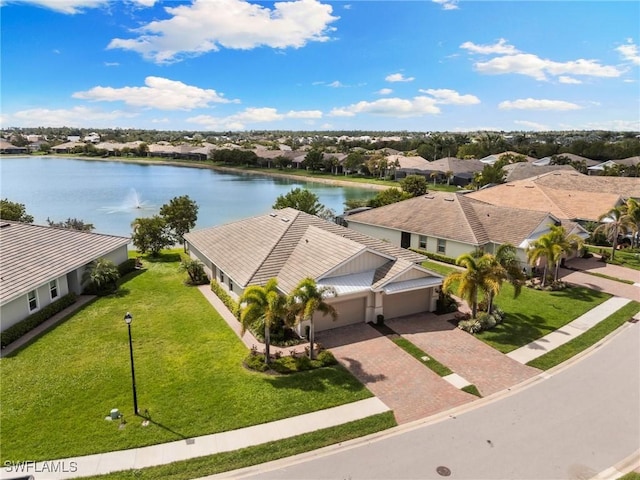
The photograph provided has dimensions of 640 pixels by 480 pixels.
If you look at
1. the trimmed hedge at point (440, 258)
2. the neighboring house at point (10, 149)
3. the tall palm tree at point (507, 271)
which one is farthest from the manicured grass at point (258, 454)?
the neighboring house at point (10, 149)

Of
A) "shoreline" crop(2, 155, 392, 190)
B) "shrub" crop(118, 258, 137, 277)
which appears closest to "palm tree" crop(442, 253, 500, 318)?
"shrub" crop(118, 258, 137, 277)

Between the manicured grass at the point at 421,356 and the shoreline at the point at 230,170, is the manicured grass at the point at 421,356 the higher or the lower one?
the lower one

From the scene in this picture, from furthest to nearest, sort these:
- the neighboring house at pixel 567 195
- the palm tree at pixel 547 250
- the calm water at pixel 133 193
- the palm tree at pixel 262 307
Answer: the calm water at pixel 133 193 < the neighboring house at pixel 567 195 < the palm tree at pixel 547 250 < the palm tree at pixel 262 307

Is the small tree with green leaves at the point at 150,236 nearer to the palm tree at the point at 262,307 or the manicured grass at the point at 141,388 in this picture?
the manicured grass at the point at 141,388

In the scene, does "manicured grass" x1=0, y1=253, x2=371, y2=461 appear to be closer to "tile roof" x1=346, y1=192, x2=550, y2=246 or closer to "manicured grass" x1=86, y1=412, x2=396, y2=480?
"manicured grass" x1=86, y1=412, x2=396, y2=480

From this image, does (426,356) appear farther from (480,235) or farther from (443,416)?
(480,235)

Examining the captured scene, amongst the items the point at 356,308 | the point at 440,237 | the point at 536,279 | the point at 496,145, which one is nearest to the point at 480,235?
the point at 440,237

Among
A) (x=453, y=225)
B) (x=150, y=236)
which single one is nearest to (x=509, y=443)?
(x=453, y=225)
